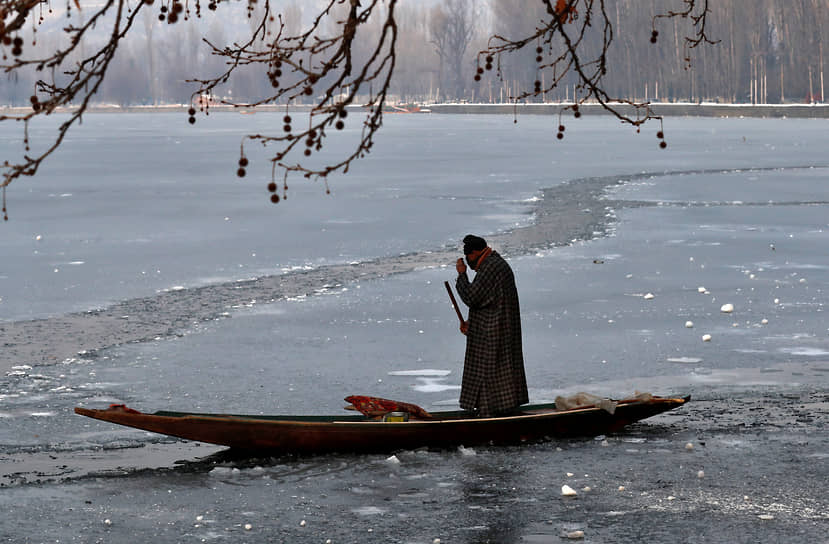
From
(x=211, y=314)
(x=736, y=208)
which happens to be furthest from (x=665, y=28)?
(x=211, y=314)

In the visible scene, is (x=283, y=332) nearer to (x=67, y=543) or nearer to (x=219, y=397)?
(x=219, y=397)

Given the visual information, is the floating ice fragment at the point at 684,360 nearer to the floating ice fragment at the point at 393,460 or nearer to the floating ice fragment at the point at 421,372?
the floating ice fragment at the point at 421,372

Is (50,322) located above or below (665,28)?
below

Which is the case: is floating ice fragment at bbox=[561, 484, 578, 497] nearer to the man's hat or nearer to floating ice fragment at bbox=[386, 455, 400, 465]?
floating ice fragment at bbox=[386, 455, 400, 465]

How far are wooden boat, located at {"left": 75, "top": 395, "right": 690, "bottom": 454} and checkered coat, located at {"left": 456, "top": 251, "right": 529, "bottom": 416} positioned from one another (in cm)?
17

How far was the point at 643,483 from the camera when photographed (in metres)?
9.34

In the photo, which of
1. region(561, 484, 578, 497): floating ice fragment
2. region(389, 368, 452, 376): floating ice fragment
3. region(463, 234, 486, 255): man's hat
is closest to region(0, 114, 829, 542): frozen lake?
region(389, 368, 452, 376): floating ice fragment

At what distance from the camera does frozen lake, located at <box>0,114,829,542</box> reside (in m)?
8.80

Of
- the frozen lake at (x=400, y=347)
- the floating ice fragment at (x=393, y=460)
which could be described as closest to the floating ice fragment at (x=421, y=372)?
the frozen lake at (x=400, y=347)

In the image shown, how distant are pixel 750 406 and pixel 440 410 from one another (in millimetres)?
2704

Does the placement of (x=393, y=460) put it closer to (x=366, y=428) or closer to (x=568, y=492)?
(x=366, y=428)

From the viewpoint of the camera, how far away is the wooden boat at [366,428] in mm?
10000

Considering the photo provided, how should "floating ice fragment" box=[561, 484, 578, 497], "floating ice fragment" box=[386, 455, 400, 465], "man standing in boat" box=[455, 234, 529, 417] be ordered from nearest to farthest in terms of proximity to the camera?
"floating ice fragment" box=[561, 484, 578, 497] < "floating ice fragment" box=[386, 455, 400, 465] < "man standing in boat" box=[455, 234, 529, 417]

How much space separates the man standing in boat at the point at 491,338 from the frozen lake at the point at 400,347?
0.43 m
